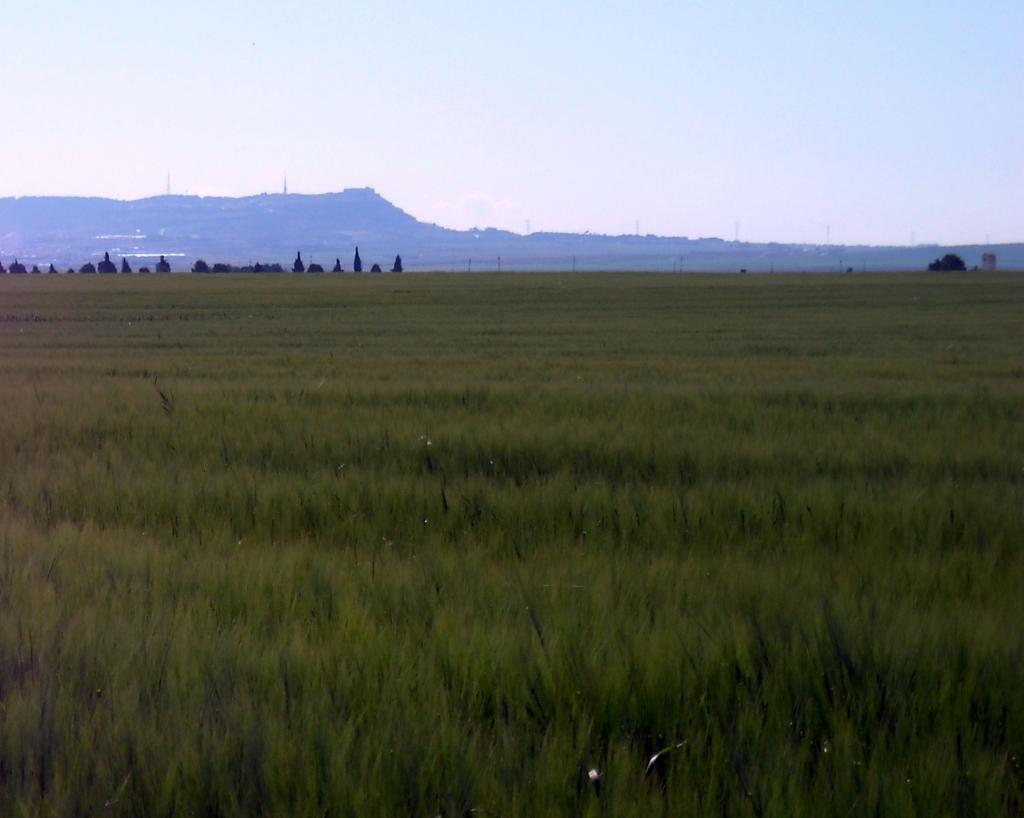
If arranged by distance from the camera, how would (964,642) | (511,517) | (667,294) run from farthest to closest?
(667,294)
(511,517)
(964,642)

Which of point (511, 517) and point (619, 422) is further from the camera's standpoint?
point (619, 422)

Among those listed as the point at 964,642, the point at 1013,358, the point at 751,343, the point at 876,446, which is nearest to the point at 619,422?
the point at 876,446

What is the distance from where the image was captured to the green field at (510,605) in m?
2.44

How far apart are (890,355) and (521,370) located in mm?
6291

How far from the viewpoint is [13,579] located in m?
3.71

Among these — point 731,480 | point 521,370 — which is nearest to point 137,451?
point 731,480

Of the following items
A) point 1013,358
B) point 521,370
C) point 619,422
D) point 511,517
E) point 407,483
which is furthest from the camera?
point 1013,358

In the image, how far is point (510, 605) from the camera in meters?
3.39

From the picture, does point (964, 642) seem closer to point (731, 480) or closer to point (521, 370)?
point (731, 480)

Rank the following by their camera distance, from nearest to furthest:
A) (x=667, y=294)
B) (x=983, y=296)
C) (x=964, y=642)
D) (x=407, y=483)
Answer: (x=964, y=642)
(x=407, y=483)
(x=983, y=296)
(x=667, y=294)

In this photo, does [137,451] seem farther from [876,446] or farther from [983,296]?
[983,296]

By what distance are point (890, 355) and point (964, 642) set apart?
1362 cm

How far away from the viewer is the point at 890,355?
52.3 ft

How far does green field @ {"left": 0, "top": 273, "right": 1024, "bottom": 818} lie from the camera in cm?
244
